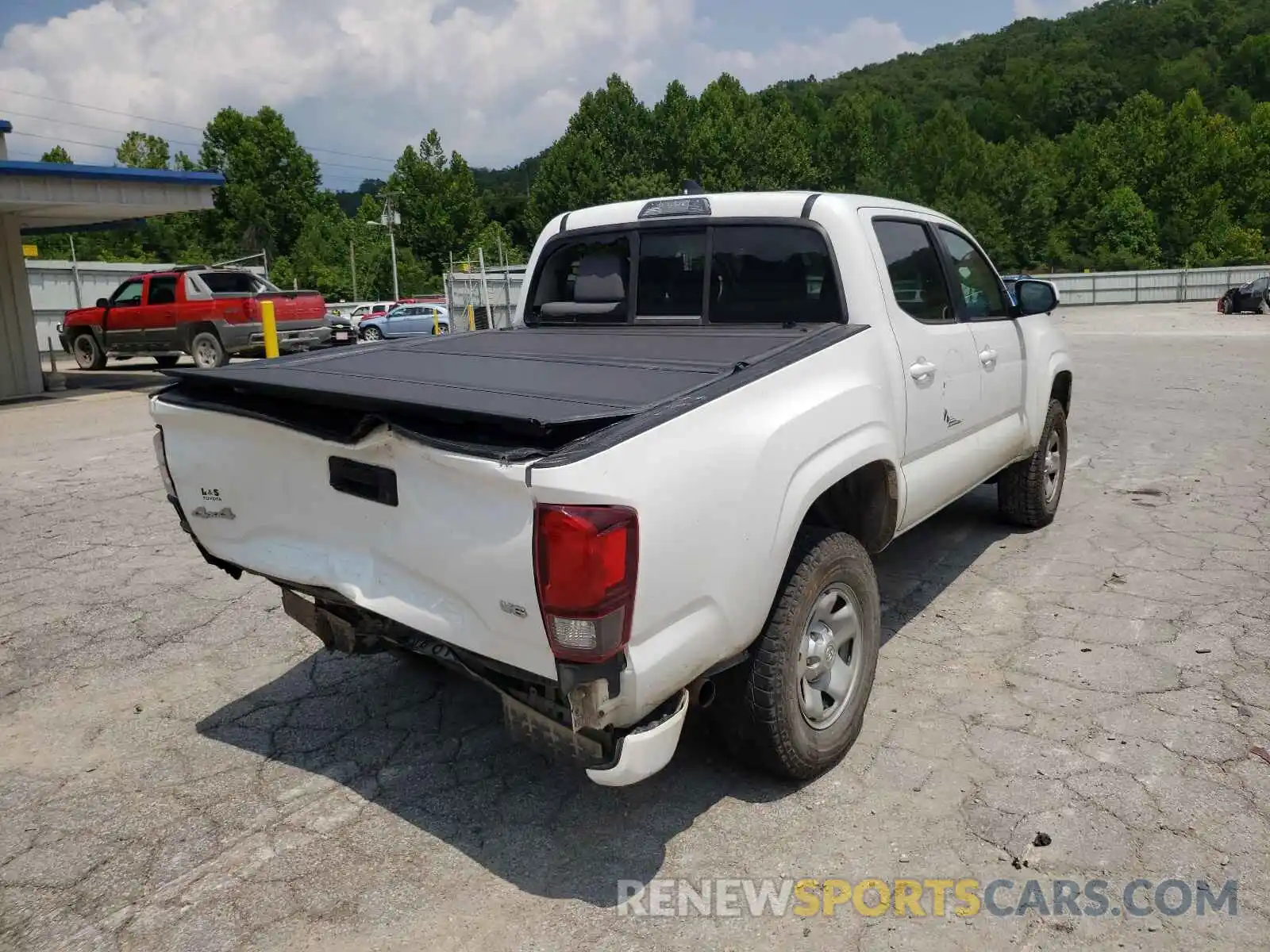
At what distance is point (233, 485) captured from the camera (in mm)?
3311

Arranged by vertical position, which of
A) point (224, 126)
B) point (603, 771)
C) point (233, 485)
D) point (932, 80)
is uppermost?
point (932, 80)

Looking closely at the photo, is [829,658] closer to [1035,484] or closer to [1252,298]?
[1035,484]

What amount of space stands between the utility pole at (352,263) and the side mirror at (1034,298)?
6181 centimetres

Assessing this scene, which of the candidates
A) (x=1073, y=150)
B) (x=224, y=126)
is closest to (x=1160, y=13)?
(x=1073, y=150)

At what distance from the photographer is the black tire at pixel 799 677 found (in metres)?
2.96

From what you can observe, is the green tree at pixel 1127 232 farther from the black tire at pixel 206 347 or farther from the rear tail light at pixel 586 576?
the rear tail light at pixel 586 576

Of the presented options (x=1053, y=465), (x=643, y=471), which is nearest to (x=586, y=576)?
(x=643, y=471)

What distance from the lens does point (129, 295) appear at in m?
18.8

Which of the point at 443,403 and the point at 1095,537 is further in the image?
the point at 1095,537

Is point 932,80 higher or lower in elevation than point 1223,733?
higher

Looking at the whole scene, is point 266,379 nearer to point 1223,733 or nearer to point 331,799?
point 331,799

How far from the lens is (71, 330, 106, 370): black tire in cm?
2017

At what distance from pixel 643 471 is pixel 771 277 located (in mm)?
1914

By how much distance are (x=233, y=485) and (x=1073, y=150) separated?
81.5 meters
